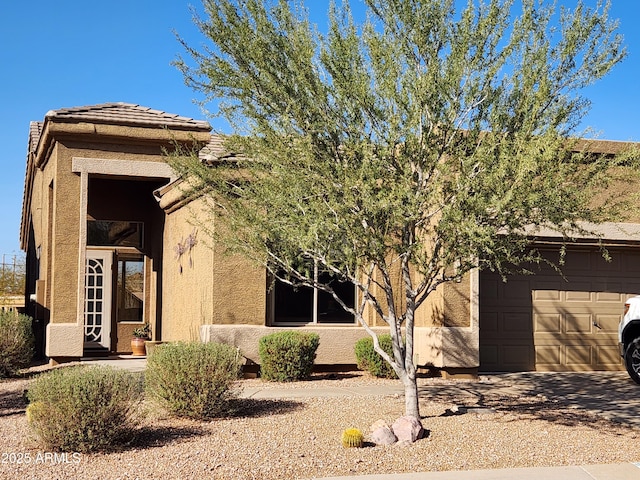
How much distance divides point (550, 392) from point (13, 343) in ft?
29.9

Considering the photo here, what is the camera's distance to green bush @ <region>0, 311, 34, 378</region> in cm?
1377

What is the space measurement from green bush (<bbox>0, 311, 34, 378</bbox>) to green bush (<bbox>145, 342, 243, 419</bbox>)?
527 centimetres

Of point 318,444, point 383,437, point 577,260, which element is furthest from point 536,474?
point 577,260

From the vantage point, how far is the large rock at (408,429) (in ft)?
27.9

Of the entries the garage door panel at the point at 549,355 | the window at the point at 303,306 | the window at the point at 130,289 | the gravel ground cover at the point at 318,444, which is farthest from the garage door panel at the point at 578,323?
the window at the point at 130,289

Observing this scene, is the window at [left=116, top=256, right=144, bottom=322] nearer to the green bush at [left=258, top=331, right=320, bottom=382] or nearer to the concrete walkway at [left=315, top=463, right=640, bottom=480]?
the green bush at [left=258, top=331, right=320, bottom=382]

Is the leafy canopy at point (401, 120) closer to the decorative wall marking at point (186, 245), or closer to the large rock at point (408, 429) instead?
the large rock at point (408, 429)

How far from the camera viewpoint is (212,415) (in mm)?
9484

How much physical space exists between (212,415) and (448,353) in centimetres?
536

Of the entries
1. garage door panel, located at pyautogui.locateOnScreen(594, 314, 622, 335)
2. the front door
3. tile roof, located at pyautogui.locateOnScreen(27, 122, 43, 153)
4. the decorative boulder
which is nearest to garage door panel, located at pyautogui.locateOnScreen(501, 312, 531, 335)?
garage door panel, located at pyautogui.locateOnScreen(594, 314, 622, 335)

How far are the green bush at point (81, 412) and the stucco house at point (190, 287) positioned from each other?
4.29 m

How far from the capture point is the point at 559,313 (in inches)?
580

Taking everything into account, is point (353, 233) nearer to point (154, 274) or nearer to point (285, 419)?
point (285, 419)

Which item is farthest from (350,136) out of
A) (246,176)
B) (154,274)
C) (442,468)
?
(154,274)
